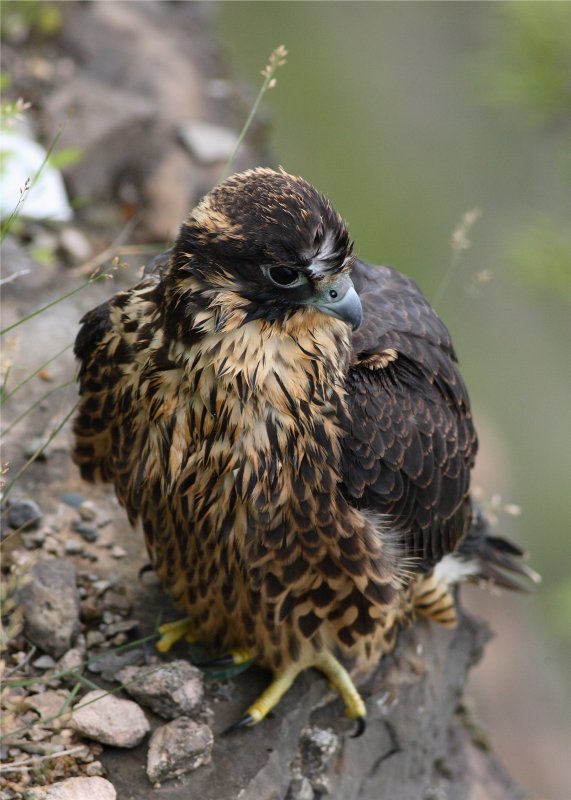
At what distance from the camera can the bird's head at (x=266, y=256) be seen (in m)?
2.43

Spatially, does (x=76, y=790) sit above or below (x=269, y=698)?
below

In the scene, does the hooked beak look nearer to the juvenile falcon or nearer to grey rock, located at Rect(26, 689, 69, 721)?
the juvenile falcon

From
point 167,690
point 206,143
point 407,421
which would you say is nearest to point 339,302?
point 407,421

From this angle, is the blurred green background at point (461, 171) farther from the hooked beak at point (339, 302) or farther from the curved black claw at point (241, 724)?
the hooked beak at point (339, 302)

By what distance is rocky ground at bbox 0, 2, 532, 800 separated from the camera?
111 inches

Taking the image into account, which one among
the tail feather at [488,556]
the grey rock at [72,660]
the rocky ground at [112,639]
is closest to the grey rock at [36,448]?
the rocky ground at [112,639]

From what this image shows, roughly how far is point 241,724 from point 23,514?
97cm

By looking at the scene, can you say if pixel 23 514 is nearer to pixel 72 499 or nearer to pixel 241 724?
pixel 72 499

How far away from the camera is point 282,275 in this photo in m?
2.45

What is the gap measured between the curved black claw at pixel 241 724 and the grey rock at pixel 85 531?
825mm

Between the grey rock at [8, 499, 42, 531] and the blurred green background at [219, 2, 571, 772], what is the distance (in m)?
4.30

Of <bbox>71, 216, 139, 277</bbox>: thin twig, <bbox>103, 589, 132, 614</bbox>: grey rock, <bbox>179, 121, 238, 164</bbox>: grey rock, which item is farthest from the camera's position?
<bbox>179, 121, 238, 164</bbox>: grey rock

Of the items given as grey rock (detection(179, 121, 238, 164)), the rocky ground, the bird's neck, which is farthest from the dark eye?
grey rock (detection(179, 121, 238, 164))

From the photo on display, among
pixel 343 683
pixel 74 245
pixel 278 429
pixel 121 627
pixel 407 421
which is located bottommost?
pixel 121 627
